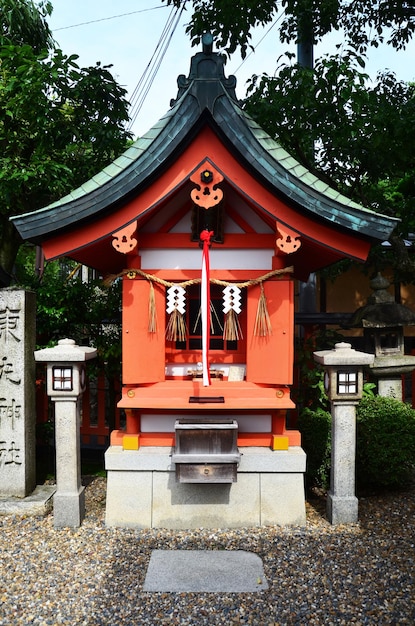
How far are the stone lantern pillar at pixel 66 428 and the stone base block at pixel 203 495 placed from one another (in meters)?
0.38

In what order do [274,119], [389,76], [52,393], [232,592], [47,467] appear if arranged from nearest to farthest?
[232,592]
[52,393]
[47,467]
[274,119]
[389,76]

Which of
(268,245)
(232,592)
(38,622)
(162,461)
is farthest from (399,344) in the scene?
A: (38,622)

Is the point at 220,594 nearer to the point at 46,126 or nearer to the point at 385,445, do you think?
the point at 385,445

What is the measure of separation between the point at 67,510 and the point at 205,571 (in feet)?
5.86

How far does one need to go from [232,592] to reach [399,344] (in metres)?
4.02

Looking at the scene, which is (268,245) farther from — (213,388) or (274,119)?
(274,119)

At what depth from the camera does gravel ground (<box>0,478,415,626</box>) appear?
3.71 metres

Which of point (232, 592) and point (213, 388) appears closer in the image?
point (232, 592)

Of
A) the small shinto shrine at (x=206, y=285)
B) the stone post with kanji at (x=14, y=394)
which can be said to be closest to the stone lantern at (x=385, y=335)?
the small shinto shrine at (x=206, y=285)

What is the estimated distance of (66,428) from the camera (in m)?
5.22

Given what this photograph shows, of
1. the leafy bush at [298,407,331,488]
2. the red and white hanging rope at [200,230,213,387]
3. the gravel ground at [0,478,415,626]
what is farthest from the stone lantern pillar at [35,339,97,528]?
the leafy bush at [298,407,331,488]

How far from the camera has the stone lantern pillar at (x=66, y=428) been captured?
5.16 m

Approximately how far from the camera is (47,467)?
282 inches

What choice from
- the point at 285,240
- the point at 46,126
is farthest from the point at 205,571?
the point at 46,126
